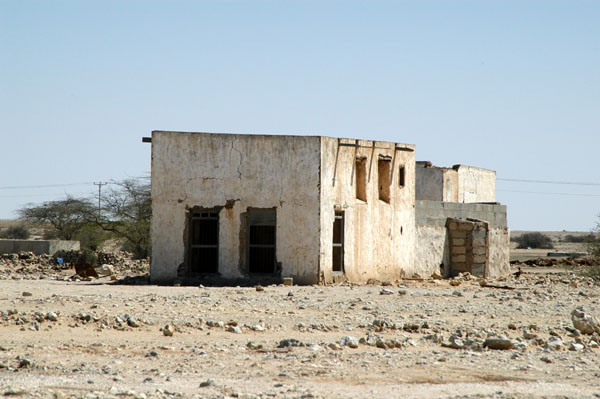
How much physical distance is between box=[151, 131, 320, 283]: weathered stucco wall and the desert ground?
2.73 m

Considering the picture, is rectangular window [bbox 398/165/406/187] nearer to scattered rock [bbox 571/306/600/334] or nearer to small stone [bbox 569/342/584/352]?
scattered rock [bbox 571/306/600/334]

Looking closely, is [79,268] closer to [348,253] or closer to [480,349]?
[348,253]

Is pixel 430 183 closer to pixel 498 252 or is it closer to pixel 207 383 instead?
pixel 498 252

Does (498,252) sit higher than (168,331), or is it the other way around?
(498,252)

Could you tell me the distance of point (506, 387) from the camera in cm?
876

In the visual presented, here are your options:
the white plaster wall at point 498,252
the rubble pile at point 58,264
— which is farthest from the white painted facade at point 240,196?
the white plaster wall at point 498,252

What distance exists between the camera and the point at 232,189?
21766 millimetres

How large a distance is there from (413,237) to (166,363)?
1610cm

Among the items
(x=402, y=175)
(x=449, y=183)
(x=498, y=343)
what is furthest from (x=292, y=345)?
(x=449, y=183)

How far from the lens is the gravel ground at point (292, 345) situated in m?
8.62

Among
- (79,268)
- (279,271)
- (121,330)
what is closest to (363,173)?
(279,271)

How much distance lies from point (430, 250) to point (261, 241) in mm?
6128

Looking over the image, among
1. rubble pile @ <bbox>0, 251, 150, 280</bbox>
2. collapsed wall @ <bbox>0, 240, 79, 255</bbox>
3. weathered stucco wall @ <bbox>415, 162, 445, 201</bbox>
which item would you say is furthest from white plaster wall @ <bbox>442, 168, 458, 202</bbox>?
collapsed wall @ <bbox>0, 240, 79, 255</bbox>

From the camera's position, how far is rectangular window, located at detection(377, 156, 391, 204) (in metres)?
24.1
